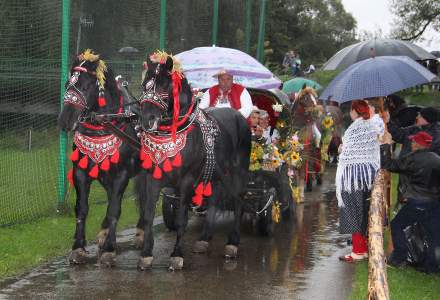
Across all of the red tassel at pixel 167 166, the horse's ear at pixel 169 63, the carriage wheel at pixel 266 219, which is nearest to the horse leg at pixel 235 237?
the carriage wheel at pixel 266 219

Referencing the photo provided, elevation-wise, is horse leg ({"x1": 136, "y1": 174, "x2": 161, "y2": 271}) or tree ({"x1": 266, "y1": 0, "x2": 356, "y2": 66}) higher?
tree ({"x1": 266, "y1": 0, "x2": 356, "y2": 66})

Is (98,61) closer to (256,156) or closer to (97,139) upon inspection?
(97,139)

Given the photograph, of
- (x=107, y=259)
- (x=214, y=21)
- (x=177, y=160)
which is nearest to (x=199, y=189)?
(x=177, y=160)

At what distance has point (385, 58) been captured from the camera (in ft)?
32.0

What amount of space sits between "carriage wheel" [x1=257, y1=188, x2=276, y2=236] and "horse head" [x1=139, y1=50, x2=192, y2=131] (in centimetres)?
254

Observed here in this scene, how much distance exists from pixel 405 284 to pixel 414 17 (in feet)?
116

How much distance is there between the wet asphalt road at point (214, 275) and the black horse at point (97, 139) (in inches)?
15.6

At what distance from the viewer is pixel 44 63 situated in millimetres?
11172

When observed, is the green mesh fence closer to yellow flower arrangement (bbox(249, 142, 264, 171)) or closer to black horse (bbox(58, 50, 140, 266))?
black horse (bbox(58, 50, 140, 266))

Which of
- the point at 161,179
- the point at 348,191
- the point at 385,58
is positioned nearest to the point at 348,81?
the point at 385,58

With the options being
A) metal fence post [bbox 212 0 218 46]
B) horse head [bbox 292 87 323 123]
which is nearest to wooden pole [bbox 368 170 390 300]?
horse head [bbox 292 87 323 123]

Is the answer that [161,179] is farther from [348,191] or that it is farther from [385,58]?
[385,58]

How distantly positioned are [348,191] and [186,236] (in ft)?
8.18

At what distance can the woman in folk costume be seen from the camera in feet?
30.2
